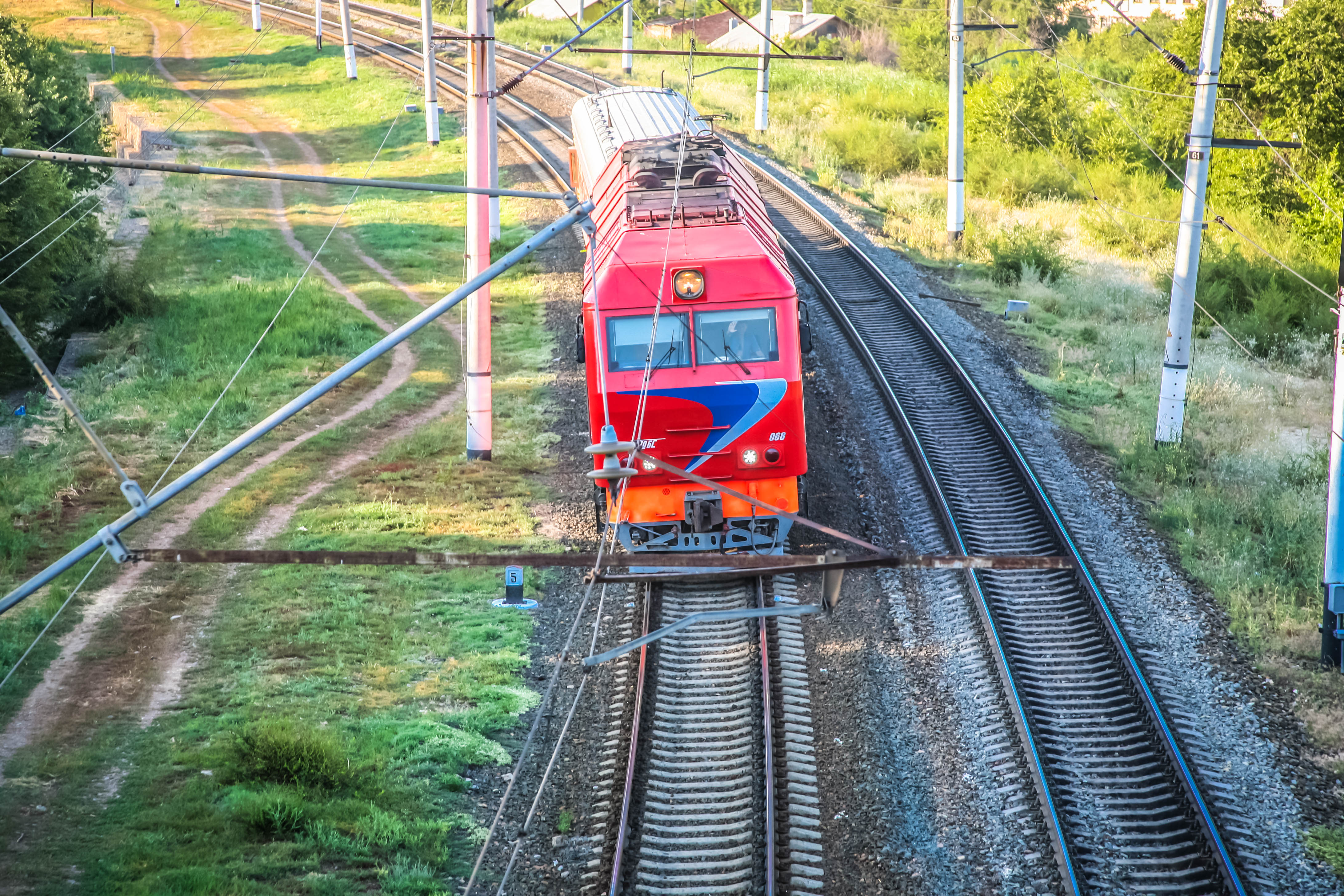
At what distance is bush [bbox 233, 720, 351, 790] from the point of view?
933 centimetres

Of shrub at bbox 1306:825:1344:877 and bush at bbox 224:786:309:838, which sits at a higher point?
shrub at bbox 1306:825:1344:877

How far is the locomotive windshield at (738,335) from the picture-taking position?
1238 centimetres

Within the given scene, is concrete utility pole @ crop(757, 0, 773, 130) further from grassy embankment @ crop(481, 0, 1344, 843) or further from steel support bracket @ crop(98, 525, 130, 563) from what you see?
steel support bracket @ crop(98, 525, 130, 563)

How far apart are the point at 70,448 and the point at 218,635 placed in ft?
25.7

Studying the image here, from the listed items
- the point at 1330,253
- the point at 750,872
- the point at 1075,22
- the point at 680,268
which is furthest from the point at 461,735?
the point at 1075,22

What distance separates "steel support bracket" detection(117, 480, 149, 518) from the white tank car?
11.2m

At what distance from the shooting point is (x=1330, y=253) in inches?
978

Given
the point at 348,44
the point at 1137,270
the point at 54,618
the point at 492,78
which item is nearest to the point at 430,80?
the point at 348,44

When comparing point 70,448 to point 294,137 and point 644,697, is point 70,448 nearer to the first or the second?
point 644,697

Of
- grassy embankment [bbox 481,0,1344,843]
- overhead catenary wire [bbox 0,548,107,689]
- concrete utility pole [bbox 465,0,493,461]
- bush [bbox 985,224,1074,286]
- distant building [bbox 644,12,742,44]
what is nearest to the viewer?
Answer: overhead catenary wire [bbox 0,548,107,689]

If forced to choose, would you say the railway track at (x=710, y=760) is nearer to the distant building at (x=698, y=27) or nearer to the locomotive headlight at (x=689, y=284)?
the locomotive headlight at (x=689, y=284)

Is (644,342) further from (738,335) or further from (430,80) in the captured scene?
(430,80)

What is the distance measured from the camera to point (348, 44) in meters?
48.2

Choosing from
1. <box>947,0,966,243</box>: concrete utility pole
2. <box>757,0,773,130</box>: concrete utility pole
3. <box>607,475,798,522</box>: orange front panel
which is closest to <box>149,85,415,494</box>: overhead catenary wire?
<box>607,475,798,522</box>: orange front panel
